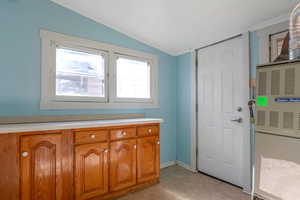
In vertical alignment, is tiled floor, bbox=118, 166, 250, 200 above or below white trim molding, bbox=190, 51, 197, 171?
below

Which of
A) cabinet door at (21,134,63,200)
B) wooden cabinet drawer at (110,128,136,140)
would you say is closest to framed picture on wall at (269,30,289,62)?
wooden cabinet drawer at (110,128,136,140)

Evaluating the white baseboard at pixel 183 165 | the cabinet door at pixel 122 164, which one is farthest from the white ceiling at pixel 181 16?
the white baseboard at pixel 183 165

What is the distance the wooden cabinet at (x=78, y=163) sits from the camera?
155cm

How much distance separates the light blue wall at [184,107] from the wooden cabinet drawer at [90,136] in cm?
168

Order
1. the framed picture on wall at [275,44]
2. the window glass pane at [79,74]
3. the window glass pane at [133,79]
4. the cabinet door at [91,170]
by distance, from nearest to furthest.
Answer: the cabinet door at [91,170] → the framed picture on wall at [275,44] → the window glass pane at [79,74] → the window glass pane at [133,79]

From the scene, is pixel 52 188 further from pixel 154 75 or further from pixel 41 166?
pixel 154 75

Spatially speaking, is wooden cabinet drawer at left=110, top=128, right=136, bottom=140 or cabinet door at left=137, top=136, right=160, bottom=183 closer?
wooden cabinet drawer at left=110, top=128, right=136, bottom=140

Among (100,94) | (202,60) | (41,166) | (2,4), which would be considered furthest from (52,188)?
(202,60)

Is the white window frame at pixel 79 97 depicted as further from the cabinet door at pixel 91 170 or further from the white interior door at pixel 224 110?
the white interior door at pixel 224 110

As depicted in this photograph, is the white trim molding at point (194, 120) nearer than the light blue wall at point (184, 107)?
Yes

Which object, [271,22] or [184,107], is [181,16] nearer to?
[271,22]

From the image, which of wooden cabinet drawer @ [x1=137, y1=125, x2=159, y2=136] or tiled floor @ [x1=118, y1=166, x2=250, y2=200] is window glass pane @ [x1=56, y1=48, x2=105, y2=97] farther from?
tiled floor @ [x1=118, y1=166, x2=250, y2=200]

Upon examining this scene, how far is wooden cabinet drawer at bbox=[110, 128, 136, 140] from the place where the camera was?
2.11 m

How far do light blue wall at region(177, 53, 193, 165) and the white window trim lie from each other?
1.70 feet
